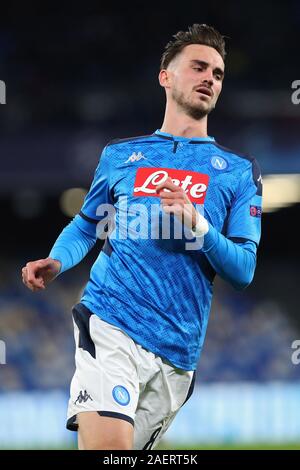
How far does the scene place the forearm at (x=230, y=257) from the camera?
3430 millimetres

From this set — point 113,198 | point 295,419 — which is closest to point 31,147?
point 295,419

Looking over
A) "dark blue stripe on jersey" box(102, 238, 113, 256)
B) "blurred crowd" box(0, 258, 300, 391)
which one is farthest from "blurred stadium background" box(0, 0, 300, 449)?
"dark blue stripe on jersey" box(102, 238, 113, 256)

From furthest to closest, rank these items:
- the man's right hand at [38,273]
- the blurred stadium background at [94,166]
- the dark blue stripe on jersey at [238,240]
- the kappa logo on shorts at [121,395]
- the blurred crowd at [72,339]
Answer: the blurred crowd at [72,339] < the blurred stadium background at [94,166] < the dark blue stripe on jersey at [238,240] < the man's right hand at [38,273] < the kappa logo on shorts at [121,395]

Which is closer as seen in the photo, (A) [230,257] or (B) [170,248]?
(A) [230,257]

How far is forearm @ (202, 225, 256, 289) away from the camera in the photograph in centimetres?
343

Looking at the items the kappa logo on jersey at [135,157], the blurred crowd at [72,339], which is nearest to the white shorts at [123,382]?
the kappa logo on jersey at [135,157]

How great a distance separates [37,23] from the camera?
15461mm

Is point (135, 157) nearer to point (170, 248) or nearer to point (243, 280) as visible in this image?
point (170, 248)

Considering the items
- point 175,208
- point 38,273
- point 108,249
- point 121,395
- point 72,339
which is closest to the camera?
point 175,208

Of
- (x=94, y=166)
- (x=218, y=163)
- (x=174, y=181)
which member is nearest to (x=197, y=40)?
(x=218, y=163)

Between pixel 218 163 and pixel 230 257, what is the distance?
53 centimetres

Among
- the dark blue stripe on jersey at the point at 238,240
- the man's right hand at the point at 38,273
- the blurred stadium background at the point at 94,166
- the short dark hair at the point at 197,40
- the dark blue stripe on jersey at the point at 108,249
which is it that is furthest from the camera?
the blurred stadium background at the point at 94,166

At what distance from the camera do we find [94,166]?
13.3m

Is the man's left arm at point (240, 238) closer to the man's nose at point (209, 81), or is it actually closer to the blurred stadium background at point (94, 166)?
the man's nose at point (209, 81)
